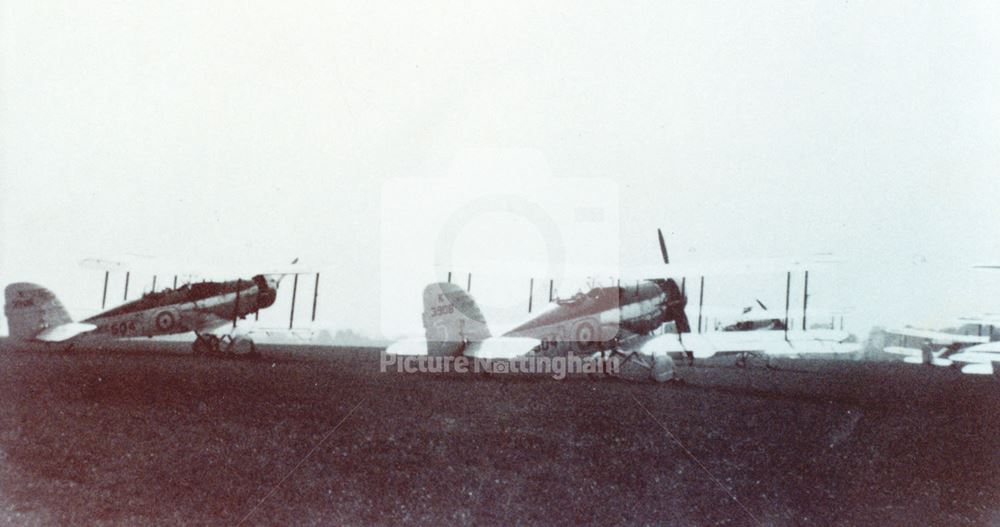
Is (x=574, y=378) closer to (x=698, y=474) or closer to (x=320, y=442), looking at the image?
(x=698, y=474)

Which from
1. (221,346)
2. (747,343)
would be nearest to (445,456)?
(221,346)

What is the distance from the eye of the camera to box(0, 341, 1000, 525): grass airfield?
484 cm

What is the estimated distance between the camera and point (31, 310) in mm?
9703

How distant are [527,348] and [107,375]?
22.1 feet

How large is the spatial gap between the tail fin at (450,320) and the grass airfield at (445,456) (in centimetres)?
252

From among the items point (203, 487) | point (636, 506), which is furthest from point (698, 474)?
point (203, 487)

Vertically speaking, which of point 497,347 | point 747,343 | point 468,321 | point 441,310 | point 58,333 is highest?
point 441,310

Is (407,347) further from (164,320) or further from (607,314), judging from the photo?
(164,320)

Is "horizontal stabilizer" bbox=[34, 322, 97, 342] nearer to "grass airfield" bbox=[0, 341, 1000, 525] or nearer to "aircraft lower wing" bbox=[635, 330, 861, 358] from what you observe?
"grass airfield" bbox=[0, 341, 1000, 525]

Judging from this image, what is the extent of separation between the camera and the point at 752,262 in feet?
37.5

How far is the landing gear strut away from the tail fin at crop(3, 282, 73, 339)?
255 cm

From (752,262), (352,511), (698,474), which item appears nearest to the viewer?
(352,511)

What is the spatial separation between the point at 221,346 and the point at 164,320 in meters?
1.23

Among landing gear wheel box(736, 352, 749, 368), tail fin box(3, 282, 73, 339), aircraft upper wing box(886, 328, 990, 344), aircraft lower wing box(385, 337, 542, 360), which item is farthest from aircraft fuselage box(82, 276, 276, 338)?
aircraft upper wing box(886, 328, 990, 344)
